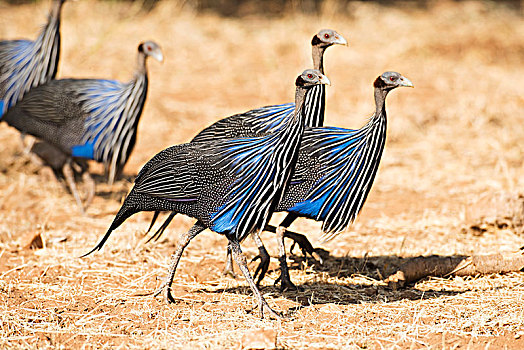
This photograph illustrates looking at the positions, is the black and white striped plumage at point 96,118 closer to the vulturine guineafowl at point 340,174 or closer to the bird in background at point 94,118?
the bird in background at point 94,118

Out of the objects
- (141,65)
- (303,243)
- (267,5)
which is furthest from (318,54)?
(267,5)

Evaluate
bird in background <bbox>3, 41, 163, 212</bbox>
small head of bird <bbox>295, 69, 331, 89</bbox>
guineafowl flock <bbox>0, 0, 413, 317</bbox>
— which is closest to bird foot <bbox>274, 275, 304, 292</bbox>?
guineafowl flock <bbox>0, 0, 413, 317</bbox>

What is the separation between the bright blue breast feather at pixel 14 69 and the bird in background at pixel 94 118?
487 mm

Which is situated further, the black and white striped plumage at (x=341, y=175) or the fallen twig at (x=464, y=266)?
the fallen twig at (x=464, y=266)

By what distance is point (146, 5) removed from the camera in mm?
12469

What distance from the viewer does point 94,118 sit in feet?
20.3

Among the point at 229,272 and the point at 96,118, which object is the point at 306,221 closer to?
the point at 229,272

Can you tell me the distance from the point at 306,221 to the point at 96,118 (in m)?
2.04

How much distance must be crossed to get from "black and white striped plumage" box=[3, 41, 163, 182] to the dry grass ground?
1.90 feet

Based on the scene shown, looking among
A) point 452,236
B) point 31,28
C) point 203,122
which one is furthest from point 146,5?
point 452,236

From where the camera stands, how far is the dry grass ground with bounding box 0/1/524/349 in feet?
12.1

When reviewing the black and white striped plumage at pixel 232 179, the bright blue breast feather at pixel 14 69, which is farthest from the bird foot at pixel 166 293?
the bright blue breast feather at pixel 14 69

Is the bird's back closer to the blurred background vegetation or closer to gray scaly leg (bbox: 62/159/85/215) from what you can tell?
gray scaly leg (bbox: 62/159/85/215)

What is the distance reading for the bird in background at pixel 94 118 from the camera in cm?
615
